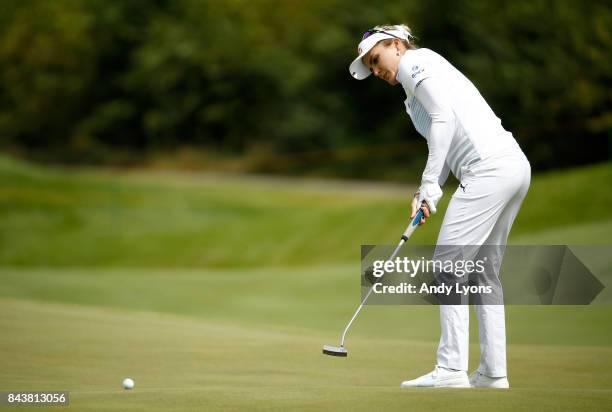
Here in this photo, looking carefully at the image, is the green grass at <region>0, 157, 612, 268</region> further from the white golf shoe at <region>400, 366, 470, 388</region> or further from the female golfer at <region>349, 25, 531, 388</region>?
the white golf shoe at <region>400, 366, 470, 388</region>

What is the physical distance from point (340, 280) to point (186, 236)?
1014 centimetres

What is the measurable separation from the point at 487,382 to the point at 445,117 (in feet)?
4.54

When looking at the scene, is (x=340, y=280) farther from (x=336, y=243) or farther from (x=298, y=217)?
(x=298, y=217)

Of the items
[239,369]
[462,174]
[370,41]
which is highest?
[370,41]

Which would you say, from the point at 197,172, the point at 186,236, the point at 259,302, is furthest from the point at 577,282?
the point at 197,172

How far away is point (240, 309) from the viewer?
42.1ft

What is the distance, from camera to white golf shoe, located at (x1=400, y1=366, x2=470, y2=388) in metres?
4.96

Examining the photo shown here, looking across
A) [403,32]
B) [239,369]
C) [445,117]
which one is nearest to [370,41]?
[403,32]

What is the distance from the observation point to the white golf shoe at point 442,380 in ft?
16.3

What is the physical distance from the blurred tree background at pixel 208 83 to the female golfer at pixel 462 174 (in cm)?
3068

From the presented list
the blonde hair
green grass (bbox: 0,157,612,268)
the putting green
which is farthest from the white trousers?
green grass (bbox: 0,157,612,268)

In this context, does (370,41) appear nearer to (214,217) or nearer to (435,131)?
(435,131)

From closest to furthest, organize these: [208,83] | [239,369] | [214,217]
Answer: [239,369] → [214,217] → [208,83]

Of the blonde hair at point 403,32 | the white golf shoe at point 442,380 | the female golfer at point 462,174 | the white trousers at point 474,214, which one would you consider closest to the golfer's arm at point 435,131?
the female golfer at point 462,174
